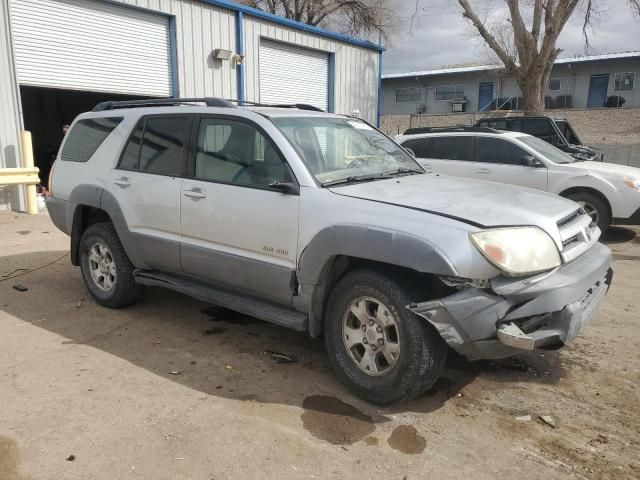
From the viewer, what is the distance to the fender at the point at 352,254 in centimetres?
298

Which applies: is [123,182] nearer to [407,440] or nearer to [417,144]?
[407,440]

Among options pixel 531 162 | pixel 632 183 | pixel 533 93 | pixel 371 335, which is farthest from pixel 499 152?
pixel 533 93

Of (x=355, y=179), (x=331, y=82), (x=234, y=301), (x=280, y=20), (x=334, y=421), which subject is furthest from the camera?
(x=331, y=82)

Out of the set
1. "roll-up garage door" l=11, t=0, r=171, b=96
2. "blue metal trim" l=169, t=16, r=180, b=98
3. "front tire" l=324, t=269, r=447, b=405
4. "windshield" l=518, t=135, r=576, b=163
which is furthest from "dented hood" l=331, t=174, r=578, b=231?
"blue metal trim" l=169, t=16, r=180, b=98

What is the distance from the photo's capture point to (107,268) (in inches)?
202

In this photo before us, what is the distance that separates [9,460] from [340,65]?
1567 cm

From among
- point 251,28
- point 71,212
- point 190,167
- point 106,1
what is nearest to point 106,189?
point 71,212

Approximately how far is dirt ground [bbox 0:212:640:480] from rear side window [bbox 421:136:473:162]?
5.03 metres

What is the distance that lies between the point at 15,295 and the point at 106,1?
7.65 metres

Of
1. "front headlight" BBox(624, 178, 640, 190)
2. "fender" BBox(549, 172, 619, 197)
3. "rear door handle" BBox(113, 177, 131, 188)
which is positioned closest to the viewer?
"rear door handle" BBox(113, 177, 131, 188)

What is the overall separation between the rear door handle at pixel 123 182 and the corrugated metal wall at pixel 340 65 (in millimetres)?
9589

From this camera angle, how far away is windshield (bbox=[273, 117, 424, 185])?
384 cm

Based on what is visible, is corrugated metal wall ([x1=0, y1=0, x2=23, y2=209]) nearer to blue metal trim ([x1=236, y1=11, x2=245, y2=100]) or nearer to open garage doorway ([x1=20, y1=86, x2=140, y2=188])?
blue metal trim ([x1=236, y1=11, x2=245, y2=100])

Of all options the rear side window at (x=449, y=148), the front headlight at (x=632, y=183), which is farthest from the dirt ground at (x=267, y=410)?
the rear side window at (x=449, y=148)
